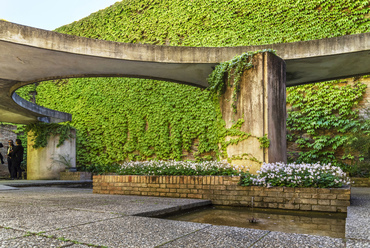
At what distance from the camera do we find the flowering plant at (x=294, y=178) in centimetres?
443

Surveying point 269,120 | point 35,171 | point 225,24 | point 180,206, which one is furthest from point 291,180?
point 35,171

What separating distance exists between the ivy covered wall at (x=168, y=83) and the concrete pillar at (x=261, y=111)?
3913 millimetres

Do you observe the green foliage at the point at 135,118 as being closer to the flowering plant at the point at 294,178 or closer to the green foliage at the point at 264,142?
the green foliage at the point at 264,142

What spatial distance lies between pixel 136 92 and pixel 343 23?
8475 millimetres

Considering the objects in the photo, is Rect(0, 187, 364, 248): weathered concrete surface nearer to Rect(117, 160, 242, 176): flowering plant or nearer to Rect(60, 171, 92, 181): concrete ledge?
Rect(117, 160, 242, 176): flowering plant

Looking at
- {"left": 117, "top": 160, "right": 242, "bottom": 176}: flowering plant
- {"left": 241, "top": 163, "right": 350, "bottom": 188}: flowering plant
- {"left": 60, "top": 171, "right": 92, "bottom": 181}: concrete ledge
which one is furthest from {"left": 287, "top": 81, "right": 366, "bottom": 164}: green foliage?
{"left": 60, "top": 171, "right": 92, "bottom": 181}: concrete ledge

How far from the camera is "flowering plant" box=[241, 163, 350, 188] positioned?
4435 millimetres

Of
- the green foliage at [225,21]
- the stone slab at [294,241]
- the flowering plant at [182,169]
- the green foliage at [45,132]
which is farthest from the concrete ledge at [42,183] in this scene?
the stone slab at [294,241]

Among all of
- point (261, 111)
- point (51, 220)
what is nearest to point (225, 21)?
point (261, 111)

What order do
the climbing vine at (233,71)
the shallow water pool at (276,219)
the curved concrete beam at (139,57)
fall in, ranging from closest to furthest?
the shallow water pool at (276,219), the curved concrete beam at (139,57), the climbing vine at (233,71)

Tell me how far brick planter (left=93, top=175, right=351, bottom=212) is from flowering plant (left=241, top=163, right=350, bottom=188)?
0.13 m

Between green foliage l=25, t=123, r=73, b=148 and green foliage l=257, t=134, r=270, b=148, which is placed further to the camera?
green foliage l=25, t=123, r=73, b=148

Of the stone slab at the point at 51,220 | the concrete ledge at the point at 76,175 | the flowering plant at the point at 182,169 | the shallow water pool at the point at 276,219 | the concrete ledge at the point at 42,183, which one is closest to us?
the stone slab at the point at 51,220

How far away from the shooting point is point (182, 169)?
577cm
